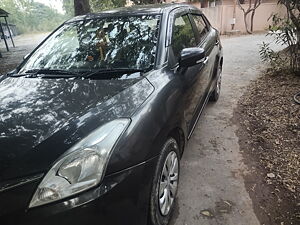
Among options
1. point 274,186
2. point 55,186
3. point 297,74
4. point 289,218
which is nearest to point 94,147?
point 55,186

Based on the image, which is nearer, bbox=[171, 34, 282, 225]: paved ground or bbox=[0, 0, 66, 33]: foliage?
bbox=[171, 34, 282, 225]: paved ground

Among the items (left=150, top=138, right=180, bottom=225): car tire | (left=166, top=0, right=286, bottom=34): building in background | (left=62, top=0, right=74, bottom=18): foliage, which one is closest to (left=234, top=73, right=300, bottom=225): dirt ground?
(left=150, top=138, right=180, bottom=225): car tire

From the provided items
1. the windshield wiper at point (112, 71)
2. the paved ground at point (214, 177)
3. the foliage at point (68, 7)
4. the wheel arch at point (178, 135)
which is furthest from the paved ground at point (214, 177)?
the foliage at point (68, 7)

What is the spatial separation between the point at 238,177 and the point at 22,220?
217 centimetres

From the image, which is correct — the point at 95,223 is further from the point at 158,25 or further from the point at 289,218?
the point at 158,25

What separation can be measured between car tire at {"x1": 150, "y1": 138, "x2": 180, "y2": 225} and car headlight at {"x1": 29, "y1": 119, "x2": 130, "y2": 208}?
0.47 metres

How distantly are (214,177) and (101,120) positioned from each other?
1.64 meters

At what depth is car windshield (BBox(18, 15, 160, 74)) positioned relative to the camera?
2.64 metres

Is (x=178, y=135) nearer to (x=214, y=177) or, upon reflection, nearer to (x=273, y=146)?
(x=214, y=177)

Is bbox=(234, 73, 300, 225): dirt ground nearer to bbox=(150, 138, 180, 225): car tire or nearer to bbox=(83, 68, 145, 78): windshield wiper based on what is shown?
bbox=(150, 138, 180, 225): car tire

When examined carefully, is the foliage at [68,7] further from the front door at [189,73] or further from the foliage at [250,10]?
the front door at [189,73]

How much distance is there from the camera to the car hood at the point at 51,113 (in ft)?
5.06

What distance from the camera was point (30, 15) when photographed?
160 feet

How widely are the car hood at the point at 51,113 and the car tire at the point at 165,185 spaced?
45 centimetres
